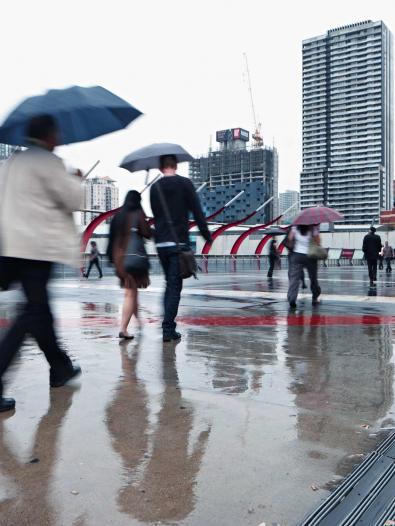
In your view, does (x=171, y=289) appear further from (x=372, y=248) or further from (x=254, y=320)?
(x=372, y=248)

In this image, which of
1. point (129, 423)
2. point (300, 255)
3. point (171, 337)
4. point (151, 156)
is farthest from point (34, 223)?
point (300, 255)

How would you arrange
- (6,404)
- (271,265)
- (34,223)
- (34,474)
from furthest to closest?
(271,265) → (34,223) → (6,404) → (34,474)

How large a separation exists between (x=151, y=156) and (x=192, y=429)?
3360 millimetres

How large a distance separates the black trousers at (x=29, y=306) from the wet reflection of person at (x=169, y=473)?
896mm

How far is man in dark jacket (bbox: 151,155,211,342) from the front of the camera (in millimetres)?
5105

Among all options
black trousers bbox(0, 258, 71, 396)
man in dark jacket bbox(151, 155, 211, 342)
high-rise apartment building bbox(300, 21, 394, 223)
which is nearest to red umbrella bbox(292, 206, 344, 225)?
man in dark jacket bbox(151, 155, 211, 342)

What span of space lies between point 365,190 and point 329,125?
2806 centimetres

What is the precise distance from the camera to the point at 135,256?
5.28 meters

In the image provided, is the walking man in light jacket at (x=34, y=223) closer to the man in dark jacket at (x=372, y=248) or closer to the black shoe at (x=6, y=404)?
the black shoe at (x=6, y=404)

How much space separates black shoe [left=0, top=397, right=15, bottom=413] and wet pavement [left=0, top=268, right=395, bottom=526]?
0.14ft

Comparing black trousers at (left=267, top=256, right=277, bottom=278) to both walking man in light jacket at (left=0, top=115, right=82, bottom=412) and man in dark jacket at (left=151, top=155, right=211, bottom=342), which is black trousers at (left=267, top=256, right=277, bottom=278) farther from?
walking man in light jacket at (left=0, top=115, right=82, bottom=412)

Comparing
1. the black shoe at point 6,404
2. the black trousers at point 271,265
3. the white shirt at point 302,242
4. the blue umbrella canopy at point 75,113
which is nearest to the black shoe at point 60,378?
the black shoe at point 6,404

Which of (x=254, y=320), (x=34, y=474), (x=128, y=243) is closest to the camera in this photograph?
(x=34, y=474)

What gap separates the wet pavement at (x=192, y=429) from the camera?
1.86m
